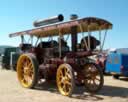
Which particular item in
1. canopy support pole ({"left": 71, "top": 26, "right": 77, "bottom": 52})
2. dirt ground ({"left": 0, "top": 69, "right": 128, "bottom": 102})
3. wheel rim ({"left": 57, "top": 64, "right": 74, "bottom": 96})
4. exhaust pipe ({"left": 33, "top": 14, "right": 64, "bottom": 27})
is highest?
exhaust pipe ({"left": 33, "top": 14, "right": 64, "bottom": 27})

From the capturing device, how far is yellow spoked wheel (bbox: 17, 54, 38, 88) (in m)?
11.8

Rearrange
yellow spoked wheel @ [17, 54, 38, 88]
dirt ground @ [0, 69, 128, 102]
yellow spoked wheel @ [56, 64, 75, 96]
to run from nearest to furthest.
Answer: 1. dirt ground @ [0, 69, 128, 102]
2. yellow spoked wheel @ [56, 64, 75, 96]
3. yellow spoked wheel @ [17, 54, 38, 88]

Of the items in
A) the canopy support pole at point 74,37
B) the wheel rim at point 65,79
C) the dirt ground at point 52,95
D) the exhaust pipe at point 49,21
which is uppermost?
the exhaust pipe at point 49,21

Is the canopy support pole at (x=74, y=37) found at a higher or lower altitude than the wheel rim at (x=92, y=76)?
higher

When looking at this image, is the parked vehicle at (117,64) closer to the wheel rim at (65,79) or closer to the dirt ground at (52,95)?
the dirt ground at (52,95)

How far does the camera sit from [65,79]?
10.4 m

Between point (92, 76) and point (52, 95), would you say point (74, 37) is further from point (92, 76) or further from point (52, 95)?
point (52, 95)

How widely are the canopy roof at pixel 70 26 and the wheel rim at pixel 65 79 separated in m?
1.46

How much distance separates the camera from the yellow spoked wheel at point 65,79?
9.93 m

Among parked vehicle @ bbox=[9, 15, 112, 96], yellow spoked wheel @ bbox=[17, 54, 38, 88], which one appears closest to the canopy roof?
parked vehicle @ bbox=[9, 15, 112, 96]

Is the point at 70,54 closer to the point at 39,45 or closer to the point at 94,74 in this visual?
the point at 94,74

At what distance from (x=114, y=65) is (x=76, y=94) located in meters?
→ 6.09

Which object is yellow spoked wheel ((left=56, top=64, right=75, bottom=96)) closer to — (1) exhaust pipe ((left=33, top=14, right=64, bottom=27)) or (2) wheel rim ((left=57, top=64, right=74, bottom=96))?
(2) wheel rim ((left=57, top=64, right=74, bottom=96))

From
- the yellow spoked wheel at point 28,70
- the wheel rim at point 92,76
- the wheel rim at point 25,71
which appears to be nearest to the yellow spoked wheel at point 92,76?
the wheel rim at point 92,76
